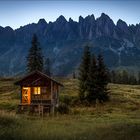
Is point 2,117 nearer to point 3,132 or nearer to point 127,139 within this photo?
point 3,132

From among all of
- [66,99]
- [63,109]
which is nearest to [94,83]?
[66,99]

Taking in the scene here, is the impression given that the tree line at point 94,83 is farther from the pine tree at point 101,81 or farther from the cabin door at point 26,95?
the cabin door at point 26,95

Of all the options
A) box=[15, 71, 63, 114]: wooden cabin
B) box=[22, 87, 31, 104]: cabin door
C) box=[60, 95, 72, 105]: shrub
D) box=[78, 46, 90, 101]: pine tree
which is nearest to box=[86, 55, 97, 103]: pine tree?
box=[78, 46, 90, 101]: pine tree

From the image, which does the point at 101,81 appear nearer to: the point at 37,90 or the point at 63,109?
the point at 37,90

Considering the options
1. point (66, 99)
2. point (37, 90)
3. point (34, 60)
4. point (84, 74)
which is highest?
point (34, 60)

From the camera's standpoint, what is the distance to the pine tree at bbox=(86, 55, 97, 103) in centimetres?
6238

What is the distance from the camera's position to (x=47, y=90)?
53.7m

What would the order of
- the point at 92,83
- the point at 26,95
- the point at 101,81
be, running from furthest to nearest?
the point at 101,81 < the point at 92,83 < the point at 26,95

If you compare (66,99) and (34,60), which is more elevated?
(34,60)

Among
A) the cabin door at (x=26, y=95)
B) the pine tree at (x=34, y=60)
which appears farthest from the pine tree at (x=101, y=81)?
the pine tree at (x=34, y=60)

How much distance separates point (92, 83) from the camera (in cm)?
6244

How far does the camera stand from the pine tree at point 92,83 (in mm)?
62375

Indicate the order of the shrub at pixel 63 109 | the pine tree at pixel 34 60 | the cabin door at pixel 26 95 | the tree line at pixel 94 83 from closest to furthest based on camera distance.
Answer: the shrub at pixel 63 109 < the cabin door at pixel 26 95 < the tree line at pixel 94 83 < the pine tree at pixel 34 60

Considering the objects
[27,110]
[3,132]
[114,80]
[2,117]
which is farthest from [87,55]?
[114,80]
